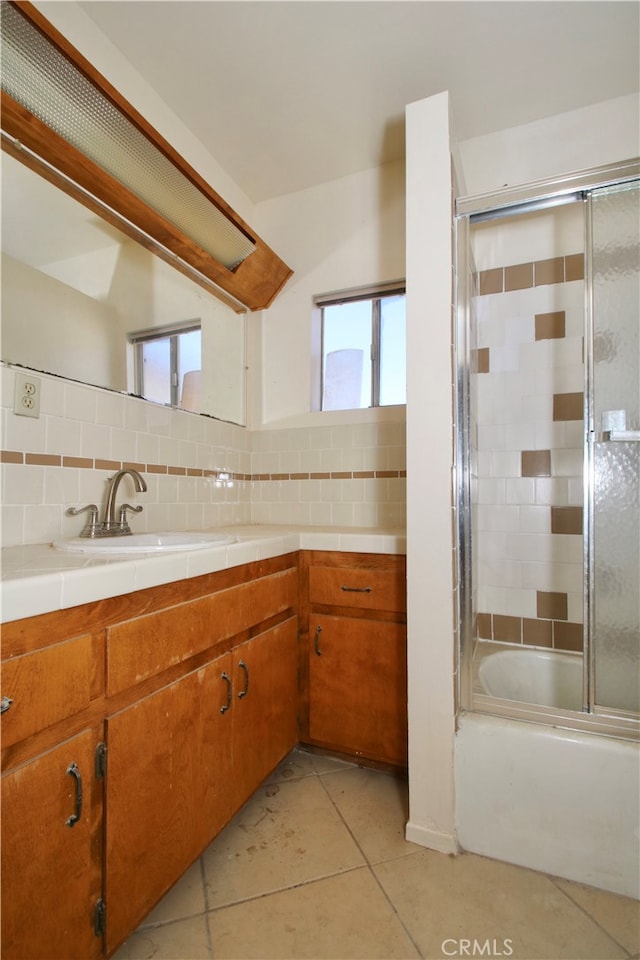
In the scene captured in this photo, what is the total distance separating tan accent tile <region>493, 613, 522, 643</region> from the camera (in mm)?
1892

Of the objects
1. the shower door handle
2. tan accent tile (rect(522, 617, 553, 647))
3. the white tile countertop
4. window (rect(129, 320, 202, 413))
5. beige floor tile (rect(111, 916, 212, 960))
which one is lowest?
beige floor tile (rect(111, 916, 212, 960))

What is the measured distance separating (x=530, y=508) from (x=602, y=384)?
687mm

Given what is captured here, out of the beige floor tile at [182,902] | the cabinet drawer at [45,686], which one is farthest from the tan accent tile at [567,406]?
the beige floor tile at [182,902]

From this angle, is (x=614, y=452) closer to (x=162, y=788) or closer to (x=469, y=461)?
(x=469, y=461)

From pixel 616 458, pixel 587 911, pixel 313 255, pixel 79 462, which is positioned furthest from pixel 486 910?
pixel 313 255

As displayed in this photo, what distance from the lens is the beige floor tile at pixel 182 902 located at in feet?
3.60

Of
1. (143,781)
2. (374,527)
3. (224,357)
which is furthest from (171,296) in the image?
(143,781)

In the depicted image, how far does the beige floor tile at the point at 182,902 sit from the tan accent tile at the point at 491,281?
7.65 feet

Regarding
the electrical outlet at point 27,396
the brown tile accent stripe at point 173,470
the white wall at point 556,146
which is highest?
the white wall at point 556,146

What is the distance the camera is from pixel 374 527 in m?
2.07

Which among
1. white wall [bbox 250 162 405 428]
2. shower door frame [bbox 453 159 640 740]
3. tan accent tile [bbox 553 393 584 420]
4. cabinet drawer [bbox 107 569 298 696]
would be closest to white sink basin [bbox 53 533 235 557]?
cabinet drawer [bbox 107 569 298 696]

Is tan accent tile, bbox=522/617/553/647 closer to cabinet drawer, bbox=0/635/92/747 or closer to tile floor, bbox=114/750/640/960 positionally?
tile floor, bbox=114/750/640/960

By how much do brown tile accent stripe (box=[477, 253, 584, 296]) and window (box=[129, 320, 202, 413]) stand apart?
51.9 inches

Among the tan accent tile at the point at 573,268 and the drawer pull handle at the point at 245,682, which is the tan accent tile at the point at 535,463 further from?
the drawer pull handle at the point at 245,682
